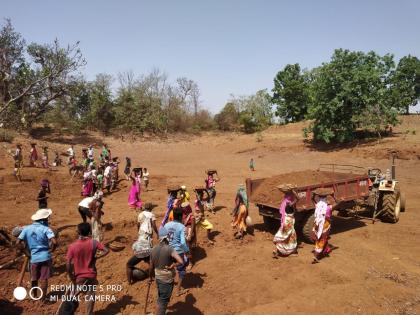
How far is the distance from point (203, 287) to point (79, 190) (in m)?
10.8

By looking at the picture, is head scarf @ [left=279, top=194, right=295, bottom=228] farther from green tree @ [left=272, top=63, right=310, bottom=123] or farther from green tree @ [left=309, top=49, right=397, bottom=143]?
green tree @ [left=272, top=63, right=310, bottom=123]

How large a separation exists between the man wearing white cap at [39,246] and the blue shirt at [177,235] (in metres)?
1.82

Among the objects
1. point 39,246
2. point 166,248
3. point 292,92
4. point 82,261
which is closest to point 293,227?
point 166,248

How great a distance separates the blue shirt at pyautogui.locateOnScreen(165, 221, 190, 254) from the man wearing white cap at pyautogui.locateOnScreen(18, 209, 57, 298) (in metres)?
1.82

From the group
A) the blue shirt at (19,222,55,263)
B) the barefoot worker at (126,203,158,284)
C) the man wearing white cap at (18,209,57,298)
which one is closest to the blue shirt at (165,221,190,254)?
the barefoot worker at (126,203,158,284)

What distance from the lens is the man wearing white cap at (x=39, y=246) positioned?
5.80 meters

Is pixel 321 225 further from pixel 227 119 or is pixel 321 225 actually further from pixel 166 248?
pixel 227 119

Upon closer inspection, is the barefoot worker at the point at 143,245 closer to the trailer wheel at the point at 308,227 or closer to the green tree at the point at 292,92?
the trailer wheel at the point at 308,227

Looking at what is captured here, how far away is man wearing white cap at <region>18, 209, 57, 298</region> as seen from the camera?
580 cm

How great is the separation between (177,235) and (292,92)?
43287 millimetres

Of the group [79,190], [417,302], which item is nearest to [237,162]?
[79,190]

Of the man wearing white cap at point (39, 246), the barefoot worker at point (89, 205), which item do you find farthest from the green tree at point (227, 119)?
the man wearing white cap at point (39, 246)

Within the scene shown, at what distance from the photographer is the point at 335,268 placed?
25.1 ft

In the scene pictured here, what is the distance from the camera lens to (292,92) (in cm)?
4697
